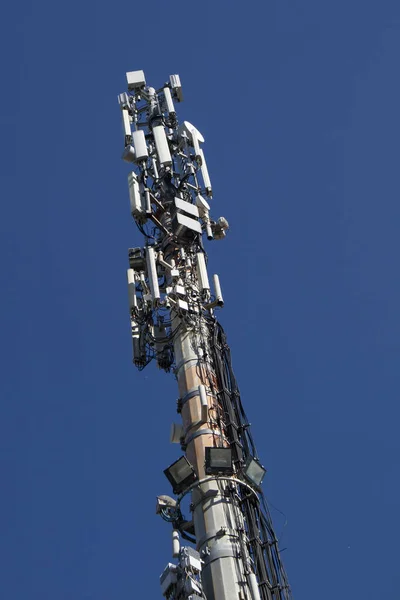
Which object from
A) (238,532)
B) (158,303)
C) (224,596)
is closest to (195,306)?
(158,303)

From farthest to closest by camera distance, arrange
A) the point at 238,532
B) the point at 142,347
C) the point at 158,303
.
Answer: the point at 142,347 < the point at 158,303 < the point at 238,532

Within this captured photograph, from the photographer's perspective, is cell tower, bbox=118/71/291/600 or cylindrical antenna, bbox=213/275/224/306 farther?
cylindrical antenna, bbox=213/275/224/306

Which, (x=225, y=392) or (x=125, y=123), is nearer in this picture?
(x=225, y=392)

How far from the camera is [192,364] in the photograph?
76.1 ft

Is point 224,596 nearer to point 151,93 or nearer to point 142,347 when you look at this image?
point 142,347

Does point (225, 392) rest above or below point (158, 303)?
below

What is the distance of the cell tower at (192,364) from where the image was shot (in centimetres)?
1944

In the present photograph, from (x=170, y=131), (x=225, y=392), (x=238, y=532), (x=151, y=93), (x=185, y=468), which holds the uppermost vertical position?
(x=151, y=93)

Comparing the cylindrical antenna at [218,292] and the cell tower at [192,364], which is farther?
the cylindrical antenna at [218,292]

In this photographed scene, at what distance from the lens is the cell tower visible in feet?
63.8

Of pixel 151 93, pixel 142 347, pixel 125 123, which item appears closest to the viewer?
pixel 142 347

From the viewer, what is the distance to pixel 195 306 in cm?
2452

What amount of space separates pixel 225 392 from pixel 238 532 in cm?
393

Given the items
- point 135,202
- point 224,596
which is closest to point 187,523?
point 224,596
